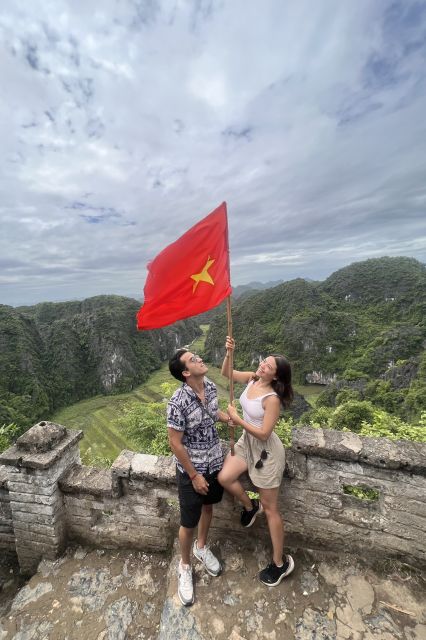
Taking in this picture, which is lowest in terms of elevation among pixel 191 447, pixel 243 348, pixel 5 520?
pixel 243 348

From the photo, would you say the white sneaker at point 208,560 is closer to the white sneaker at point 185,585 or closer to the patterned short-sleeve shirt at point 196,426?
the white sneaker at point 185,585

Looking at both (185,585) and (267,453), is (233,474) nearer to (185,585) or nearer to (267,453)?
(267,453)

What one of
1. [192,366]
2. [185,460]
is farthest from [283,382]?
[185,460]

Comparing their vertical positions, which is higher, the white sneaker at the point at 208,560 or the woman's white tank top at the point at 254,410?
the woman's white tank top at the point at 254,410

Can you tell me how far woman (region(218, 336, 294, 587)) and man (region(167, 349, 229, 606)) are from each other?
0.19 metres

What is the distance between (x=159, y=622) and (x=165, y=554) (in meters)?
0.66

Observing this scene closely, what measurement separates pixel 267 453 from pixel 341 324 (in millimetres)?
76638

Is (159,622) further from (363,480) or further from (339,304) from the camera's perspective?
(339,304)

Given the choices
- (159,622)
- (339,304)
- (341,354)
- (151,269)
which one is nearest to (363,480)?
(159,622)

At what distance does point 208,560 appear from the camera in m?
3.01

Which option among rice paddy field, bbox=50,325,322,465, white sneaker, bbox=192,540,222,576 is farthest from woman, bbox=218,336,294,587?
rice paddy field, bbox=50,325,322,465

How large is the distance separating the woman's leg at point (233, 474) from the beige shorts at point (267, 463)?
9 cm

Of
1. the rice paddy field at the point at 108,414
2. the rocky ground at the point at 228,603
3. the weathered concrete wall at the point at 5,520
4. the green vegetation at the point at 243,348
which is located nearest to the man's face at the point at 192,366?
the rocky ground at the point at 228,603

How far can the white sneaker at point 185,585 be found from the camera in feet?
8.86
